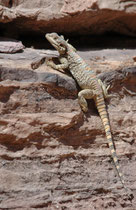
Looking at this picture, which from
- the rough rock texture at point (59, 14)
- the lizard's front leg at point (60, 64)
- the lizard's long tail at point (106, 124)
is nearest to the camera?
the lizard's long tail at point (106, 124)

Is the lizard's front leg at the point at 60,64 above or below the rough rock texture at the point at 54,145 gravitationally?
above

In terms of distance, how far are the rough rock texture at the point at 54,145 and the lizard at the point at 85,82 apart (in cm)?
12

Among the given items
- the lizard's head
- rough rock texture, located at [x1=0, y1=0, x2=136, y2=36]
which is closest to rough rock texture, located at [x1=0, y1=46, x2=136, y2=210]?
the lizard's head

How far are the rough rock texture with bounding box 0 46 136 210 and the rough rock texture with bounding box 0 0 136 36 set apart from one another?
114 cm

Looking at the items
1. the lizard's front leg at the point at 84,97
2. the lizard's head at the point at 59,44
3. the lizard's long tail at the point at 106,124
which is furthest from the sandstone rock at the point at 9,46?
the lizard's long tail at the point at 106,124

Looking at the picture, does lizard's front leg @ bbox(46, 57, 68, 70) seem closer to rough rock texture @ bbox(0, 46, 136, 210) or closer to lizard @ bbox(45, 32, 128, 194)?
lizard @ bbox(45, 32, 128, 194)

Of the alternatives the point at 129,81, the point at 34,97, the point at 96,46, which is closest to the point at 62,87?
the point at 34,97

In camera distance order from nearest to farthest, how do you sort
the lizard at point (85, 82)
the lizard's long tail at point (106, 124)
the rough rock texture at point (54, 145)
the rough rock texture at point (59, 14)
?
1. the rough rock texture at point (54, 145)
2. the lizard's long tail at point (106, 124)
3. the lizard at point (85, 82)
4. the rough rock texture at point (59, 14)

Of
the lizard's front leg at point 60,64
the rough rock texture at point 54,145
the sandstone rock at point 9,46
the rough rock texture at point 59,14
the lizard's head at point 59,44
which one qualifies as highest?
the rough rock texture at point 59,14

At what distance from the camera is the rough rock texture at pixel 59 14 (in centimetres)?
551

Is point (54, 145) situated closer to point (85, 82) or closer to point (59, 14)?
point (85, 82)

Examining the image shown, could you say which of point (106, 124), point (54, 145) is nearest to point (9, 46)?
point (54, 145)

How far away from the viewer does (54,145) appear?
14.0 feet

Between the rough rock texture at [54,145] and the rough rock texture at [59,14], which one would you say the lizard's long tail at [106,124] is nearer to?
the rough rock texture at [54,145]
